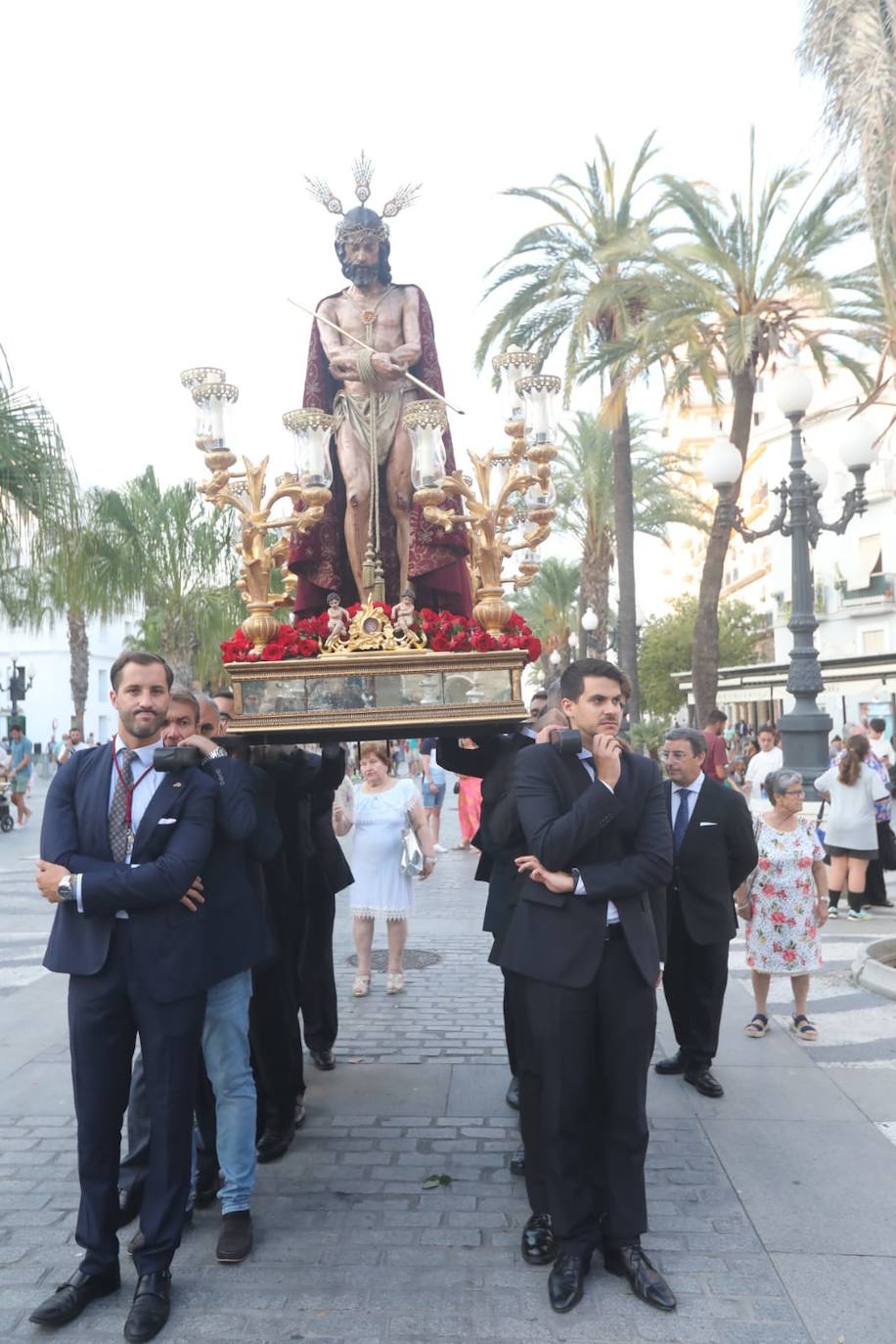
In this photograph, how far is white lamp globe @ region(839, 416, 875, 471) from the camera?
12.1 meters

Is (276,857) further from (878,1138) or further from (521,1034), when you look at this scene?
(878,1138)

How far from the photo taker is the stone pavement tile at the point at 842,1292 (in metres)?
3.36

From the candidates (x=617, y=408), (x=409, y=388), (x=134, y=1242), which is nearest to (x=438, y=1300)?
(x=134, y=1242)

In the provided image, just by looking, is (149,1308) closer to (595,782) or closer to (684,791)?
(595,782)

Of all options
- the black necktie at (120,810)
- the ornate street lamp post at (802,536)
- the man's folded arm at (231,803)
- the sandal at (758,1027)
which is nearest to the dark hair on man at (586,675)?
the man's folded arm at (231,803)

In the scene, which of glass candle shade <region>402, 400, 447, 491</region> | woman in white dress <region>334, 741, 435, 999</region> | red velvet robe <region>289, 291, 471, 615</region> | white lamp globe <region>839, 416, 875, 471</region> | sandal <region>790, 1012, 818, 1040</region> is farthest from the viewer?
white lamp globe <region>839, 416, 875, 471</region>

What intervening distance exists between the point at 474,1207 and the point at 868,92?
7.86 m

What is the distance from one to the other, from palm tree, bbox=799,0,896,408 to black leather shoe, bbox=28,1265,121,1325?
7.26 m

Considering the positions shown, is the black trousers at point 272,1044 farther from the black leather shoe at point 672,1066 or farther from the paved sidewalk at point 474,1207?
the black leather shoe at point 672,1066

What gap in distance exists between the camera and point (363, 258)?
5566 millimetres

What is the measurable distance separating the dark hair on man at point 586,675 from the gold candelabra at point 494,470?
0.85 meters

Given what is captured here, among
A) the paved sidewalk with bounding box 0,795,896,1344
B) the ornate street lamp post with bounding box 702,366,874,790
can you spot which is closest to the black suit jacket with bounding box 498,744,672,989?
the paved sidewalk with bounding box 0,795,896,1344

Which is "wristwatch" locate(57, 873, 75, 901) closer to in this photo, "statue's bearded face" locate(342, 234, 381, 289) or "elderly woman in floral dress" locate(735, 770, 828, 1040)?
"statue's bearded face" locate(342, 234, 381, 289)

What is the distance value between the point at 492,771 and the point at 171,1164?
212cm
